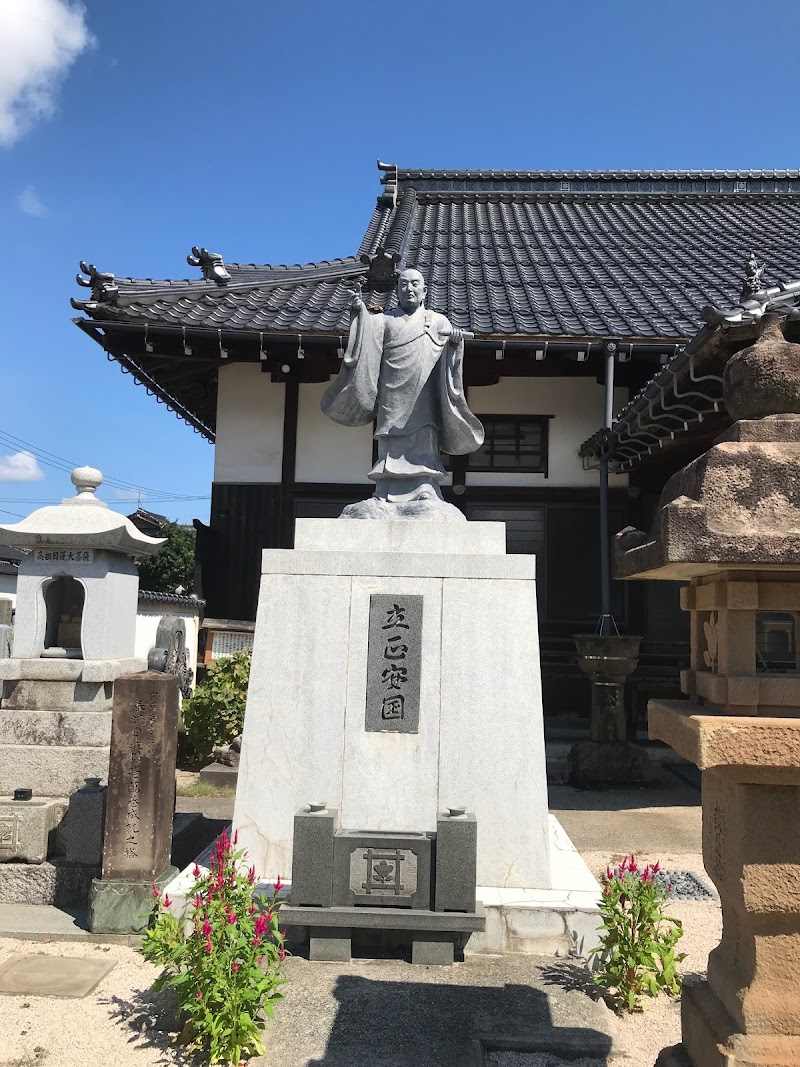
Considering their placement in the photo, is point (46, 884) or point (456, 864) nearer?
point (456, 864)

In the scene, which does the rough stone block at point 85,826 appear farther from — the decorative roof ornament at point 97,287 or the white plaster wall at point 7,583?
the white plaster wall at point 7,583

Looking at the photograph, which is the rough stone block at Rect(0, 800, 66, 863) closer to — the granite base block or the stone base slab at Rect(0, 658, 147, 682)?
the granite base block

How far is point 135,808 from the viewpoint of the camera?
4.62m

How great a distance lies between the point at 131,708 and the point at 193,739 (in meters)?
4.35

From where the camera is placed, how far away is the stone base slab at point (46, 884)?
492cm

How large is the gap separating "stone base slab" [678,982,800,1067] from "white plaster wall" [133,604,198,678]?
8850 mm

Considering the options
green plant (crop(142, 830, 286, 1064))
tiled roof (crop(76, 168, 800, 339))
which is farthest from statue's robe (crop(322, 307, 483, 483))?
tiled roof (crop(76, 168, 800, 339))

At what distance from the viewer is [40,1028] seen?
344 cm

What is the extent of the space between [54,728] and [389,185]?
14.7 metres

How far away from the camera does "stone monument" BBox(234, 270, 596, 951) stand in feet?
14.9

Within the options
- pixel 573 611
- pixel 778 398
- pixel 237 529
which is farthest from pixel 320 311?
pixel 778 398

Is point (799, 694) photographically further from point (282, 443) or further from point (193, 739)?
point (282, 443)

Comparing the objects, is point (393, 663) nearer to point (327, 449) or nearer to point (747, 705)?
point (747, 705)

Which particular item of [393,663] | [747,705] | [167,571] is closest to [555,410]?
[393,663]
